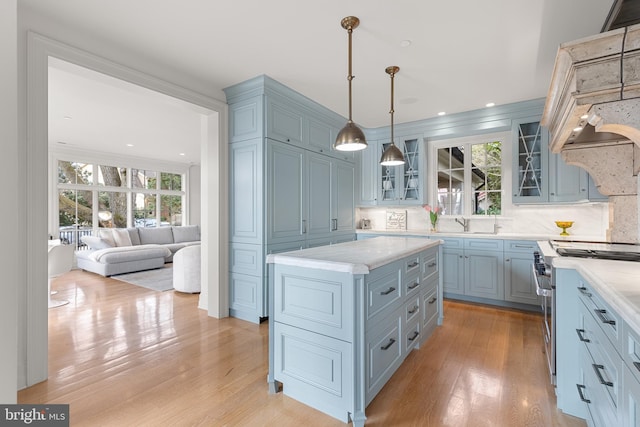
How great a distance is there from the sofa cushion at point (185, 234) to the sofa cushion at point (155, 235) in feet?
0.42

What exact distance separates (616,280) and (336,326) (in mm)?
1315

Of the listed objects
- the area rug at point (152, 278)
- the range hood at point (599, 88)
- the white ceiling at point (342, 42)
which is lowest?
the area rug at point (152, 278)

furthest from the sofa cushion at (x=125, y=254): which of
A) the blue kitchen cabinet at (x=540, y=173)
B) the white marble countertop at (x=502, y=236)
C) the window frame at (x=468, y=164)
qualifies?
the blue kitchen cabinet at (x=540, y=173)

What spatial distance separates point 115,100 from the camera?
13.0 ft

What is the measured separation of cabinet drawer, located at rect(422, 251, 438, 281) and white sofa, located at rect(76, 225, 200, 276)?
18.9 ft

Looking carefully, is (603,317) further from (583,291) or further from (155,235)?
(155,235)

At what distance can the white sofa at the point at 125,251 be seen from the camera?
5.88 m

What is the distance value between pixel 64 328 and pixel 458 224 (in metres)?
5.18

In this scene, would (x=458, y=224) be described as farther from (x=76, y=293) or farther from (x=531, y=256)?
(x=76, y=293)

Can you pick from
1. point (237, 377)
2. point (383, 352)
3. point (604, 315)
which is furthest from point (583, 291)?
point (237, 377)

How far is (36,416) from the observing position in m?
1.65

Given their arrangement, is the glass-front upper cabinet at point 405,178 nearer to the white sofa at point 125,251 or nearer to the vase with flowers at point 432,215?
the vase with flowers at point 432,215

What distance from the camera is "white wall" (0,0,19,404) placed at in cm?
94

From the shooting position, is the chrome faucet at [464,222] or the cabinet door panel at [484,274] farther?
the chrome faucet at [464,222]
